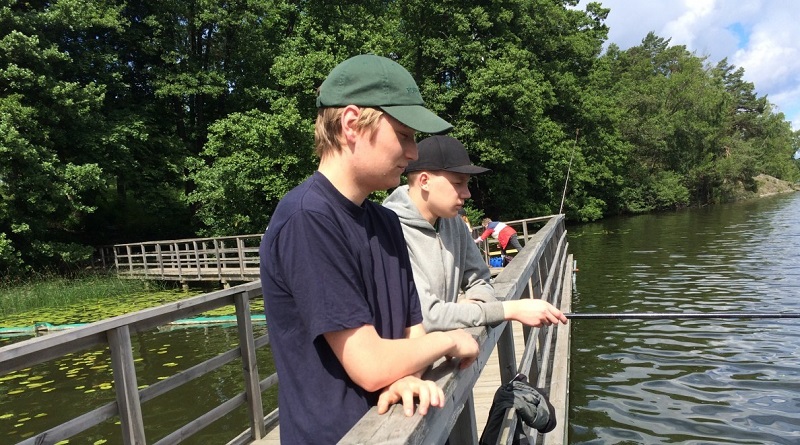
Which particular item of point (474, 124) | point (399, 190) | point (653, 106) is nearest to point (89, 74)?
point (474, 124)

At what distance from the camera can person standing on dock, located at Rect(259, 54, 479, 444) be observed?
1.28 meters

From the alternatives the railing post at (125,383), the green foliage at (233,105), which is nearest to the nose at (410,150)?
the railing post at (125,383)

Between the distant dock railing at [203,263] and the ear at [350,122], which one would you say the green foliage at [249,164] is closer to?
the distant dock railing at [203,263]

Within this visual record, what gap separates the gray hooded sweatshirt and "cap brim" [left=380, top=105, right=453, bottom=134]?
86 centimetres

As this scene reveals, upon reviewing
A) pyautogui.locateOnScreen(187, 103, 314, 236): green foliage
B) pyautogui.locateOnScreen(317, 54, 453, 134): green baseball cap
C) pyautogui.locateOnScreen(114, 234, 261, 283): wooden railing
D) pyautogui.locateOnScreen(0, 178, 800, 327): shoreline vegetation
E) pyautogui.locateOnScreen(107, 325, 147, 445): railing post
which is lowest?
pyautogui.locateOnScreen(0, 178, 800, 327): shoreline vegetation

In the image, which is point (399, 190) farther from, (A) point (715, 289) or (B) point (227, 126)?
(B) point (227, 126)

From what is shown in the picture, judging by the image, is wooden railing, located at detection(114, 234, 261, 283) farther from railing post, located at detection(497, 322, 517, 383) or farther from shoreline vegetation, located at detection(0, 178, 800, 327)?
railing post, located at detection(497, 322, 517, 383)

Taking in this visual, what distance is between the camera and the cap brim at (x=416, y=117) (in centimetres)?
138

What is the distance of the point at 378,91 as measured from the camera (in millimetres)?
1394

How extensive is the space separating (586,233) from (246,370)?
91.4 ft

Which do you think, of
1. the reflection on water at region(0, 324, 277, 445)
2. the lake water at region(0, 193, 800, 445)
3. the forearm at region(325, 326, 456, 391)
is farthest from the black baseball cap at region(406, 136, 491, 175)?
the reflection on water at region(0, 324, 277, 445)

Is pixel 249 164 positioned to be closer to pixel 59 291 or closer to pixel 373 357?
pixel 59 291

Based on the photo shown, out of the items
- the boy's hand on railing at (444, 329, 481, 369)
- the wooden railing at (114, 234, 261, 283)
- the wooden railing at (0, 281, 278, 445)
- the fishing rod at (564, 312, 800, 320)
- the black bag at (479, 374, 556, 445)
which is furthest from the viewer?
the wooden railing at (114, 234, 261, 283)

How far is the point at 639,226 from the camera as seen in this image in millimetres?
32031
